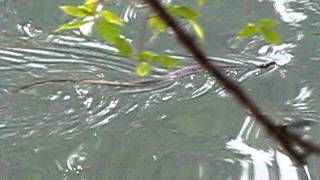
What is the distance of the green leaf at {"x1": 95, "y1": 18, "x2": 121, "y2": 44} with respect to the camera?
854 millimetres

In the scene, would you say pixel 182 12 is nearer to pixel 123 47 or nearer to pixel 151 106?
pixel 123 47

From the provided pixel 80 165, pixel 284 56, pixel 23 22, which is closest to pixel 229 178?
pixel 80 165

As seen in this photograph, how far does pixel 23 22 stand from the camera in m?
2.13

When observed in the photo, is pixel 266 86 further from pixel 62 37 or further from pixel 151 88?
pixel 62 37

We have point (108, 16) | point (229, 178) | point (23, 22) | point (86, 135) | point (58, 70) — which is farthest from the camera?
point (23, 22)

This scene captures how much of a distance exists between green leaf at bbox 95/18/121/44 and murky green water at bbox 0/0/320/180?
0.73m

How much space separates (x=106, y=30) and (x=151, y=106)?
3.05ft

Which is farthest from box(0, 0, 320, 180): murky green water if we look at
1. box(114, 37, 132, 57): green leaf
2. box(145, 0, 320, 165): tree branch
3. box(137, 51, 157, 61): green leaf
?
box(145, 0, 320, 165): tree branch

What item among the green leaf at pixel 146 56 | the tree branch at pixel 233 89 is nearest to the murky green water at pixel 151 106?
the green leaf at pixel 146 56

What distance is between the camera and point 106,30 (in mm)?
857

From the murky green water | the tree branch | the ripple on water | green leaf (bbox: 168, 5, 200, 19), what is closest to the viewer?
the tree branch

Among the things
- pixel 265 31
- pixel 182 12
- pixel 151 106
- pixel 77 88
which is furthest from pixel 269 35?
pixel 77 88

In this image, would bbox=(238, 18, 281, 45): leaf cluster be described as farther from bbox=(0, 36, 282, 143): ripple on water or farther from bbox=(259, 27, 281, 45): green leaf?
bbox=(0, 36, 282, 143): ripple on water

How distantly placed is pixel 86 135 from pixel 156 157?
0.17 metres
